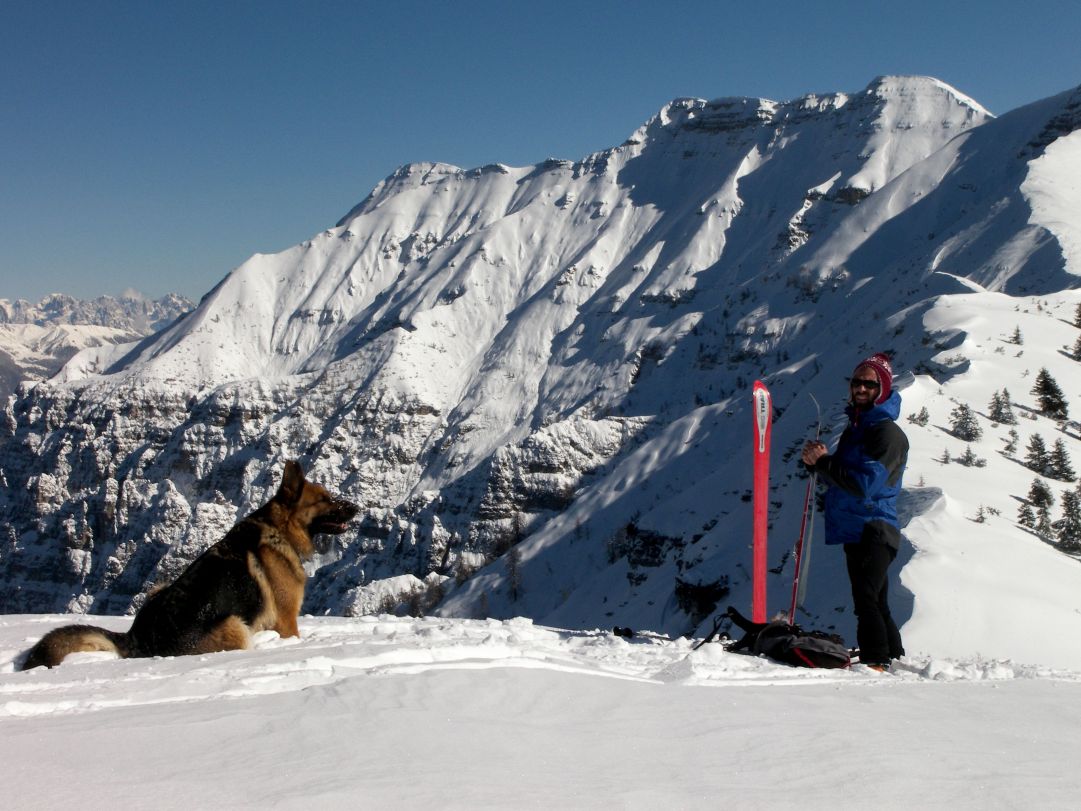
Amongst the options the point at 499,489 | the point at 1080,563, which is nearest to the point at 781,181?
the point at 499,489

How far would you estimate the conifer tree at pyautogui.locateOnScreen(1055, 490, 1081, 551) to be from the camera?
551 inches

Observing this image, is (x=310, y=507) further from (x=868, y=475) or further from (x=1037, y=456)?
(x=1037, y=456)

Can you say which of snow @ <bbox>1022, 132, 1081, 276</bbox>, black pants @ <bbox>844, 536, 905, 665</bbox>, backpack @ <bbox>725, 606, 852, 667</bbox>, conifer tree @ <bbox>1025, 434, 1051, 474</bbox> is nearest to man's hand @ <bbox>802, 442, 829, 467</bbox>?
black pants @ <bbox>844, 536, 905, 665</bbox>

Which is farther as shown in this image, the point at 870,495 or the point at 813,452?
the point at 813,452

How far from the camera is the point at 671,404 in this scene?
14025cm

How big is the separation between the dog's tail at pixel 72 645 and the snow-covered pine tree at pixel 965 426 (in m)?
20.7

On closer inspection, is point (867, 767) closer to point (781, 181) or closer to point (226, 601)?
point (226, 601)

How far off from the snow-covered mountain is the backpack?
4.16m

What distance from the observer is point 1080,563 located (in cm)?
1301

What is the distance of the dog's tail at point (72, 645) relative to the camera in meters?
5.78

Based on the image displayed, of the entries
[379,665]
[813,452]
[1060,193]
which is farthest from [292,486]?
[1060,193]

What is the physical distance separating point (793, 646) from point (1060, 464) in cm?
1566

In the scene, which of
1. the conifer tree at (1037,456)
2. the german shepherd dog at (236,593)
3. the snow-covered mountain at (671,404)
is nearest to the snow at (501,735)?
the german shepherd dog at (236,593)

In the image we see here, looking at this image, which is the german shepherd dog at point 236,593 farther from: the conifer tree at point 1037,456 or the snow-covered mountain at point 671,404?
the conifer tree at point 1037,456
